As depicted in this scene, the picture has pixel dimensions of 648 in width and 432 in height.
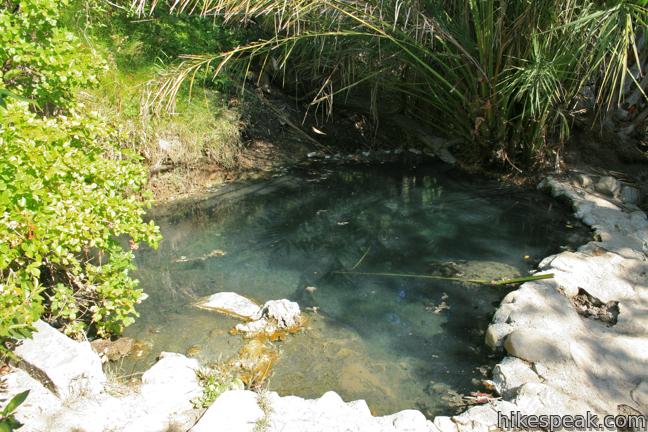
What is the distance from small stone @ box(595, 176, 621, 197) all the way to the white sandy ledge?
2319 mm

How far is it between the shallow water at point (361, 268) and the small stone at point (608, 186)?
547 mm

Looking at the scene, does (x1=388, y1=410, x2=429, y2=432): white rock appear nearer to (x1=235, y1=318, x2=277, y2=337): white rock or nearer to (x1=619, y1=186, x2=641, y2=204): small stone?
(x1=235, y1=318, x2=277, y2=337): white rock

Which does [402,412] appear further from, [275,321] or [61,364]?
[61,364]

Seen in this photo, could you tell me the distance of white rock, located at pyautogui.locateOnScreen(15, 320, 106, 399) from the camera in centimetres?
279

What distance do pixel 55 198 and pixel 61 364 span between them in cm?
84

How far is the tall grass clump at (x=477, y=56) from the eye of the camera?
16.7 feet

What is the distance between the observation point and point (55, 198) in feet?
9.75

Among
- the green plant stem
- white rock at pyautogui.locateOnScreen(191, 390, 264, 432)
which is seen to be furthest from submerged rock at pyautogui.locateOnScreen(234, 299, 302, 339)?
white rock at pyautogui.locateOnScreen(191, 390, 264, 432)

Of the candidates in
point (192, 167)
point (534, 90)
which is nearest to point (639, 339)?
point (534, 90)

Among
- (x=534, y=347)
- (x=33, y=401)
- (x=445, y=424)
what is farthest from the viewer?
(x=534, y=347)

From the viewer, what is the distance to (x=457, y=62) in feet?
19.5

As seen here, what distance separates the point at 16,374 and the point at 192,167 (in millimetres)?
3799

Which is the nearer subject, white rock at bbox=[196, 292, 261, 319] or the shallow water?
the shallow water

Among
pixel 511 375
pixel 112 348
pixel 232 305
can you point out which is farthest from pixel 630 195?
pixel 112 348
